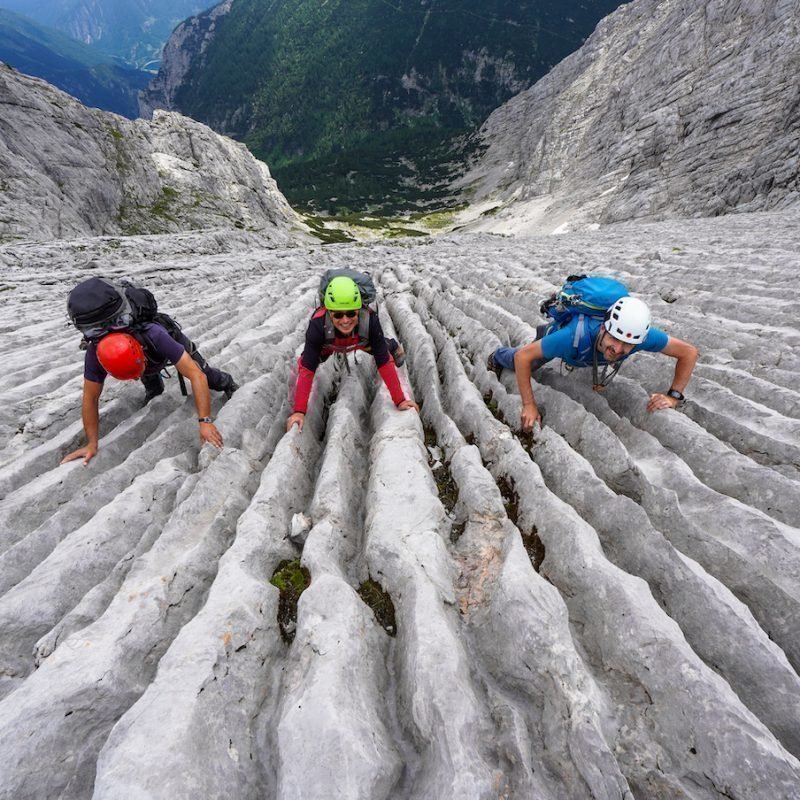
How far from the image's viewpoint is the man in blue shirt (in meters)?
5.26

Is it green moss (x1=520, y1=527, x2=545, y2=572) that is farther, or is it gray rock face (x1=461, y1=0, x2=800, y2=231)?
gray rock face (x1=461, y1=0, x2=800, y2=231)

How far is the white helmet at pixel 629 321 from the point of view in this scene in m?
5.19

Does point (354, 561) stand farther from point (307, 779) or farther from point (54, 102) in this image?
point (54, 102)

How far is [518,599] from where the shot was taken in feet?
11.8

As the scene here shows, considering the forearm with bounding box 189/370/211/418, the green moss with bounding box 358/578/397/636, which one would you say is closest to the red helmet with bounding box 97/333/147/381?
the forearm with bounding box 189/370/211/418

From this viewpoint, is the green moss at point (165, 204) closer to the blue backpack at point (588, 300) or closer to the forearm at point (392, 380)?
the forearm at point (392, 380)

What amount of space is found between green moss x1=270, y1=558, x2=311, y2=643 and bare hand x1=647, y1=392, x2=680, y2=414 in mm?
5022

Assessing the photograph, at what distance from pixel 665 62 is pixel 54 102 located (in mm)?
83195

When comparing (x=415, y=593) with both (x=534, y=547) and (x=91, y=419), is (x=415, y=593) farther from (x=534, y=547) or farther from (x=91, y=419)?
(x=91, y=419)

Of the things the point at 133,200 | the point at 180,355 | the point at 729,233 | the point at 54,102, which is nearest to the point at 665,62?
the point at 729,233

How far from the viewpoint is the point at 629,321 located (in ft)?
17.1

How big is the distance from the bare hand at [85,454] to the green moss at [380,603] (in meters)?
4.15

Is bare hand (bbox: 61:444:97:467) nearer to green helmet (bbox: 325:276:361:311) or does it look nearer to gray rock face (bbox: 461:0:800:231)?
green helmet (bbox: 325:276:361:311)

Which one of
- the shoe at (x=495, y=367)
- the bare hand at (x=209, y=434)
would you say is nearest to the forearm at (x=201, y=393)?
the bare hand at (x=209, y=434)
